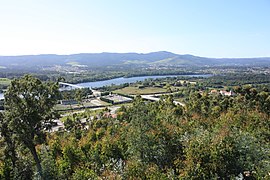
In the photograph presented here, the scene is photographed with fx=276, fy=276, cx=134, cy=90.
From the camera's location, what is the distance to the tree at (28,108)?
20938mm

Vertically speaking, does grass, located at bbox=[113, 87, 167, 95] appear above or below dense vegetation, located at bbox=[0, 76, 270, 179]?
below

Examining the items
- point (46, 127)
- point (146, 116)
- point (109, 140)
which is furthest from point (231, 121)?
point (46, 127)

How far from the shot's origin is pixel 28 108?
21.1 m

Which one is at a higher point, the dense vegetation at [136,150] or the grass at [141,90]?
the dense vegetation at [136,150]

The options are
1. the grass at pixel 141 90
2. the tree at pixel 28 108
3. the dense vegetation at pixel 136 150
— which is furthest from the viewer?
the grass at pixel 141 90

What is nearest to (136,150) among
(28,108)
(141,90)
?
(28,108)

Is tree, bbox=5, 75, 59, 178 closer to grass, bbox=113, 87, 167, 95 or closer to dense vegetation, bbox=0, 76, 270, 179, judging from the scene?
dense vegetation, bbox=0, 76, 270, 179

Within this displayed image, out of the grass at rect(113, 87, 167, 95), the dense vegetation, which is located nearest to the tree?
the dense vegetation

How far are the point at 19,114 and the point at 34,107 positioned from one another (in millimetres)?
1183

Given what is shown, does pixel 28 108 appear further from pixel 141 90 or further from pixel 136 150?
pixel 141 90

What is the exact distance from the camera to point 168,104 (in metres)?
49.8

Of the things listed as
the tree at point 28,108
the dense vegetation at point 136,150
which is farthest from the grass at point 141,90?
the tree at point 28,108

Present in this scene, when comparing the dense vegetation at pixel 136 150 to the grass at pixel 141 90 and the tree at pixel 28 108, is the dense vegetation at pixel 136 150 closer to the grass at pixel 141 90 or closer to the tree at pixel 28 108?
the tree at pixel 28 108

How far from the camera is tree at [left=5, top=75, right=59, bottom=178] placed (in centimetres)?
2094
